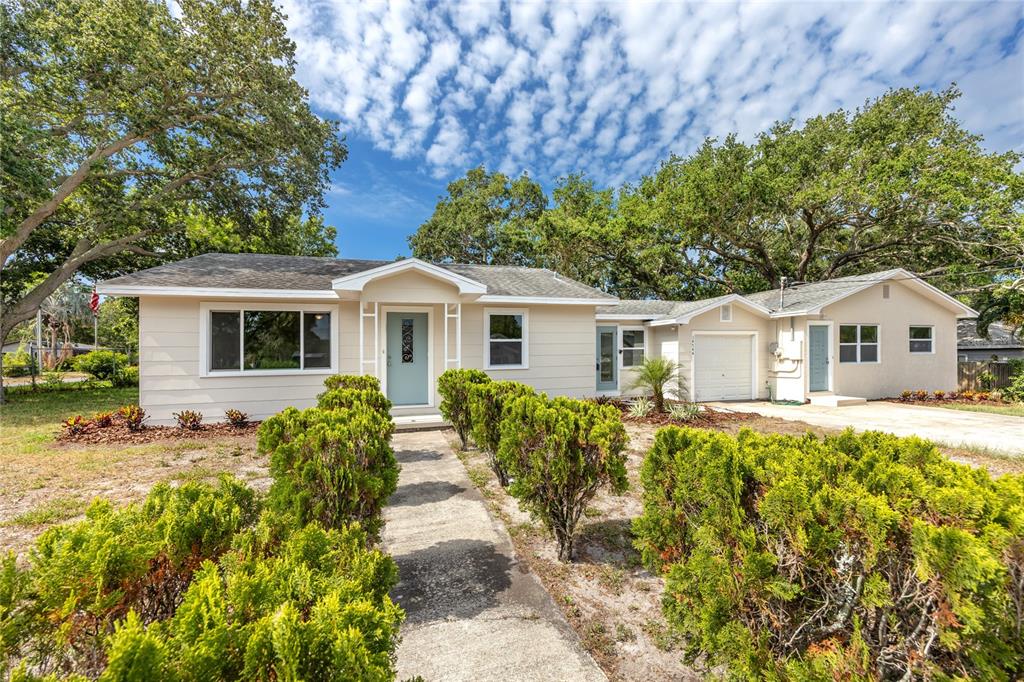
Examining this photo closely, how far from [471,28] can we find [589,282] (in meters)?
17.4

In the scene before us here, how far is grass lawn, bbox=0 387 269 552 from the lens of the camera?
4335 millimetres

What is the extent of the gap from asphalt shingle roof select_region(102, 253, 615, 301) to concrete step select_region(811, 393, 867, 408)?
299 inches

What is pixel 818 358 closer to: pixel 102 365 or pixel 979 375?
pixel 979 375

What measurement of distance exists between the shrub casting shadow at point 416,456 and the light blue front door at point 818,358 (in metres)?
12.8

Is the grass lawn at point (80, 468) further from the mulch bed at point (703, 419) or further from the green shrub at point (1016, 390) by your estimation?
the green shrub at point (1016, 390)

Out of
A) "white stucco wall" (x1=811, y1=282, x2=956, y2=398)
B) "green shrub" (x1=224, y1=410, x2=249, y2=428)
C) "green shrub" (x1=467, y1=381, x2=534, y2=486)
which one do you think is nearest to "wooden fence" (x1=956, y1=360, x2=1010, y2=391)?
"white stucco wall" (x1=811, y1=282, x2=956, y2=398)

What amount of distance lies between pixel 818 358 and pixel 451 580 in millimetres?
→ 14780

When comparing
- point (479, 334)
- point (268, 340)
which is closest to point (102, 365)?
point (268, 340)

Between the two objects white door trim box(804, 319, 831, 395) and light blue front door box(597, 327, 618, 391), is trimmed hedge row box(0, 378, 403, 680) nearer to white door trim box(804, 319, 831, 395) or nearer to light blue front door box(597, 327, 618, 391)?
light blue front door box(597, 327, 618, 391)

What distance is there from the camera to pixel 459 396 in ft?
21.3

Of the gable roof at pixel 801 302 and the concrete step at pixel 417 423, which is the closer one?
the concrete step at pixel 417 423

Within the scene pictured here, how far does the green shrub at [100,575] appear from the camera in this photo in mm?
1211

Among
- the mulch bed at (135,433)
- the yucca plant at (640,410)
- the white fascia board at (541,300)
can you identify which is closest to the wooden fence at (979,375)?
the yucca plant at (640,410)

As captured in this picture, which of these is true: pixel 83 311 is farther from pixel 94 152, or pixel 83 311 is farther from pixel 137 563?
pixel 137 563
